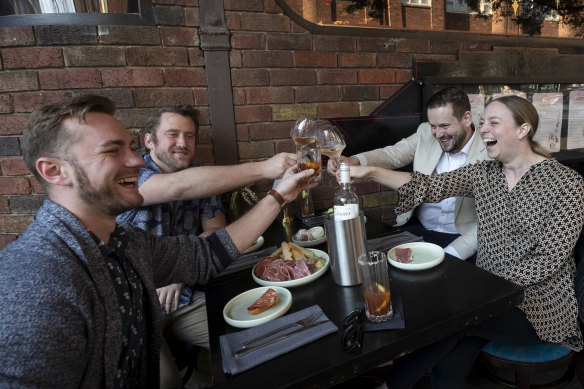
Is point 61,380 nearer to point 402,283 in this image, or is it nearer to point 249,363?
point 249,363

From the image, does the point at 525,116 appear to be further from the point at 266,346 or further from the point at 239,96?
the point at 239,96

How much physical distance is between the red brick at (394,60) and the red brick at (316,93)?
1.41ft

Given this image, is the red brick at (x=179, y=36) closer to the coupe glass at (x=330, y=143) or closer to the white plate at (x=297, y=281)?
the coupe glass at (x=330, y=143)

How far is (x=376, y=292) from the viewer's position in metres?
0.99

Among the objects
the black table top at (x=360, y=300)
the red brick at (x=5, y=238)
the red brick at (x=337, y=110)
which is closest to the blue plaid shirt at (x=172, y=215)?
the black table top at (x=360, y=300)

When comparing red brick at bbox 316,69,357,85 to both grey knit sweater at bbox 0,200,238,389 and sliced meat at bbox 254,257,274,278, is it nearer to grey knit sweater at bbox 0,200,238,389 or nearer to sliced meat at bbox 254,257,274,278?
sliced meat at bbox 254,257,274,278

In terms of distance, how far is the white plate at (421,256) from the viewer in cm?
A: 126

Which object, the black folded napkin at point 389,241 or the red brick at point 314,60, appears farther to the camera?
the red brick at point 314,60

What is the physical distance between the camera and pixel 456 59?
2.77 metres

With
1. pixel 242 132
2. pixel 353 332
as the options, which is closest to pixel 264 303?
pixel 353 332

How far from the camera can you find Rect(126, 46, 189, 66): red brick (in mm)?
2055

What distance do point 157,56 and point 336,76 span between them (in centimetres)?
125

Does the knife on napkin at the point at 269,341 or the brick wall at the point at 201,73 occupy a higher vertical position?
the brick wall at the point at 201,73

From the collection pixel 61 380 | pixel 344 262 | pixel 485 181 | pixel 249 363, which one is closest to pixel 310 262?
pixel 344 262
